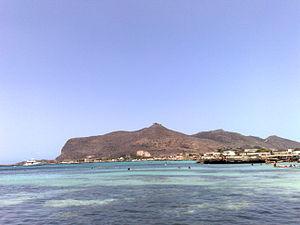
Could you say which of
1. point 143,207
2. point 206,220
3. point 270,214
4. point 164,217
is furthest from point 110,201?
point 270,214

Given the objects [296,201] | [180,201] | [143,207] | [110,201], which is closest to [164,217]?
[143,207]

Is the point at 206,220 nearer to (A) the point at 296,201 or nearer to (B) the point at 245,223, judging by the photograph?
(B) the point at 245,223

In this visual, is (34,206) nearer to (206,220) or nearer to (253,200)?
(206,220)

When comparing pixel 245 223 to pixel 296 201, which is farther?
pixel 296 201

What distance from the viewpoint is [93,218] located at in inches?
1308

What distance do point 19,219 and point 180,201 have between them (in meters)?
18.3

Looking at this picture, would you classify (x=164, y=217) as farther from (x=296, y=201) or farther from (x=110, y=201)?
(x=296, y=201)

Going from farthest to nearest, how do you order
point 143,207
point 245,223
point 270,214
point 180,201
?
1. point 180,201
2. point 143,207
3. point 270,214
4. point 245,223

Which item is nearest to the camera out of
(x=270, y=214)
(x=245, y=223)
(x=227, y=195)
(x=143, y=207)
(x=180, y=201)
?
(x=245, y=223)

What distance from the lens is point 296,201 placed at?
39750 mm

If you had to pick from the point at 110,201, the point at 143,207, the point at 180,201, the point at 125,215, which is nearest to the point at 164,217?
the point at 125,215

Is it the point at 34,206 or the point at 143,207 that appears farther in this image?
the point at 34,206

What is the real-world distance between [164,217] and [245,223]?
25.1 feet

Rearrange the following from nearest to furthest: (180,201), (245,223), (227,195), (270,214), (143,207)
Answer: (245,223) → (270,214) → (143,207) → (180,201) → (227,195)
